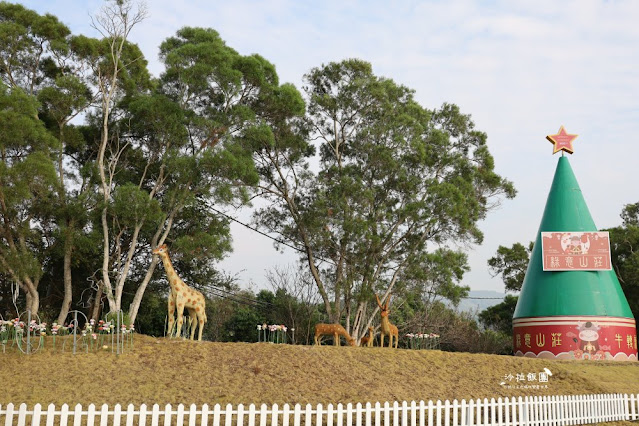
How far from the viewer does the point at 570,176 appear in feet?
93.5

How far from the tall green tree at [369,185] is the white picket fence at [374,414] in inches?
501

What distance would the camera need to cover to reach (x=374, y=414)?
43.1 ft

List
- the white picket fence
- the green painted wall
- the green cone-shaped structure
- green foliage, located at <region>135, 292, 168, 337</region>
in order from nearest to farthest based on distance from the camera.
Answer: the white picket fence
the green cone-shaped structure
the green painted wall
green foliage, located at <region>135, 292, 168, 337</region>

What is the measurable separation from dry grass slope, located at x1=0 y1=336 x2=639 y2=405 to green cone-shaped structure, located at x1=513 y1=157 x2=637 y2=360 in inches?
269

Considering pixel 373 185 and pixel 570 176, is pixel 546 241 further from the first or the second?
pixel 373 185

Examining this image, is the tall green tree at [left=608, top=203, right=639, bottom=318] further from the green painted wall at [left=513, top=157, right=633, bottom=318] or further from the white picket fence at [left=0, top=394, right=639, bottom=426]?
the white picket fence at [left=0, top=394, right=639, bottom=426]

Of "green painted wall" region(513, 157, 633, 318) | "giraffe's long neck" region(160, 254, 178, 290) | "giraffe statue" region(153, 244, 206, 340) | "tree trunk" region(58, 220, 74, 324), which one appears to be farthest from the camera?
"green painted wall" region(513, 157, 633, 318)

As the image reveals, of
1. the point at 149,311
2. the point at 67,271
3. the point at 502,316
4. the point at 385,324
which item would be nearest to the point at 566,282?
the point at 385,324

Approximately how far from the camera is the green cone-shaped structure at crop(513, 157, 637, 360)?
24938 millimetres

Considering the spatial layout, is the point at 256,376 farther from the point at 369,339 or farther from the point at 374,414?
the point at 369,339

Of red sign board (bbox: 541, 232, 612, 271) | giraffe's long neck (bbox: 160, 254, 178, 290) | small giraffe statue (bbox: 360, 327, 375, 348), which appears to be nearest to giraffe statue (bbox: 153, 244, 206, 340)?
giraffe's long neck (bbox: 160, 254, 178, 290)

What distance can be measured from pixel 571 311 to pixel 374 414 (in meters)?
14.9

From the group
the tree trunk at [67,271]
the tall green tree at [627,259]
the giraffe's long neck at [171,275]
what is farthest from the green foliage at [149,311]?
the tall green tree at [627,259]

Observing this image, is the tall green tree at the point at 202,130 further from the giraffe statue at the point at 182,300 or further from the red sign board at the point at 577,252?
the red sign board at the point at 577,252
